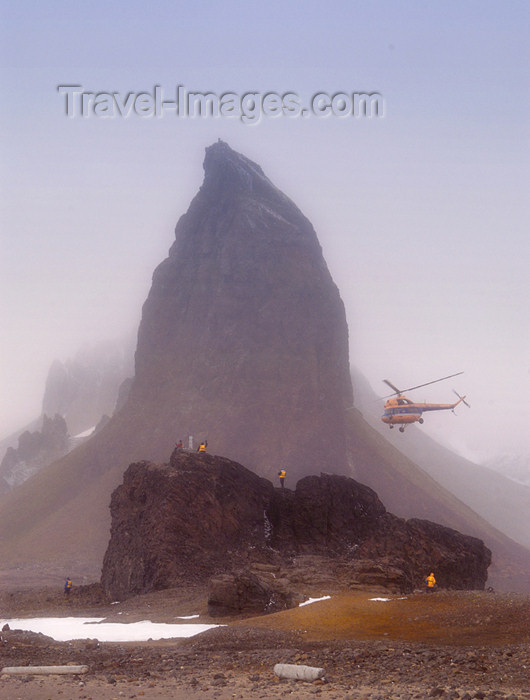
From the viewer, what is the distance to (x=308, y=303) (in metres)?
94.6

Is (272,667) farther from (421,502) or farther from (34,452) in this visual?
(34,452)

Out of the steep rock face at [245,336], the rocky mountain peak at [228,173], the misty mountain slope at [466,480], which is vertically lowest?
the misty mountain slope at [466,480]

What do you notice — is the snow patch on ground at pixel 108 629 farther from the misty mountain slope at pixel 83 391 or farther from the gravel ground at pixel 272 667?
the misty mountain slope at pixel 83 391

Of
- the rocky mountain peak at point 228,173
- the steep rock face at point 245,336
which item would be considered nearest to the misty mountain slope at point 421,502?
the steep rock face at point 245,336

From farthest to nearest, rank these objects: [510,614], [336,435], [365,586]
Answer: [336,435], [365,586], [510,614]

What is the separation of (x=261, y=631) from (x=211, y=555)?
17.7m

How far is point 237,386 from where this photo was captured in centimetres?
8881

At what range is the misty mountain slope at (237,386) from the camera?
264ft

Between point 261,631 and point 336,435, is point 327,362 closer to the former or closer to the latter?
point 336,435

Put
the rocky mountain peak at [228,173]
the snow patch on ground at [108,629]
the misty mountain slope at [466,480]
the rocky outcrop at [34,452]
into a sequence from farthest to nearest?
1. the misty mountain slope at [466,480]
2. the rocky outcrop at [34,452]
3. the rocky mountain peak at [228,173]
4. the snow patch on ground at [108,629]

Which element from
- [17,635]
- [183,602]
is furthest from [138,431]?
[17,635]

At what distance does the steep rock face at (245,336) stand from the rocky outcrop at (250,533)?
37.9m

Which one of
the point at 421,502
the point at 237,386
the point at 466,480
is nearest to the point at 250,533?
the point at 421,502

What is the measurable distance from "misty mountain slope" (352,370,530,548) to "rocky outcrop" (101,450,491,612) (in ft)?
257
